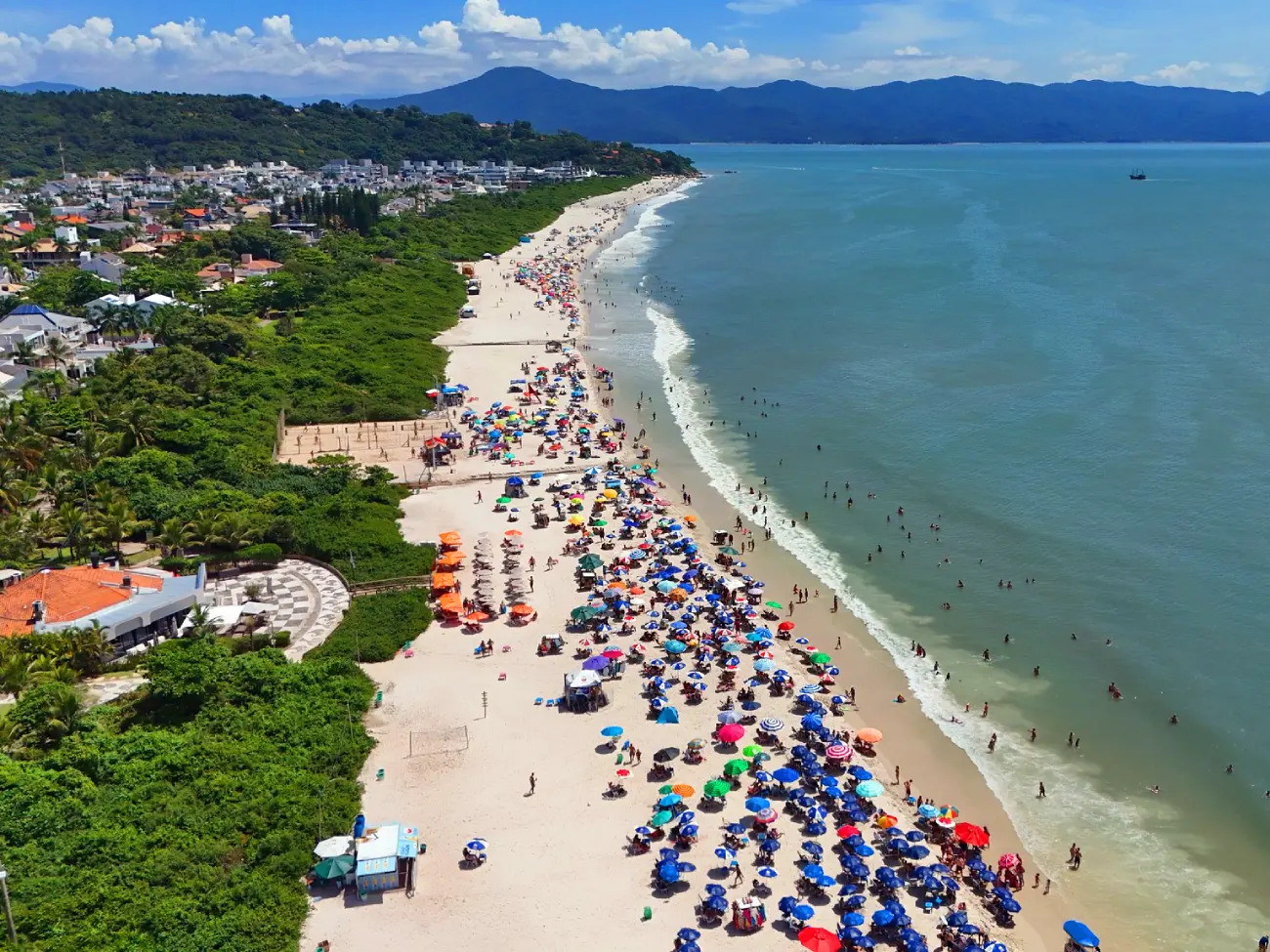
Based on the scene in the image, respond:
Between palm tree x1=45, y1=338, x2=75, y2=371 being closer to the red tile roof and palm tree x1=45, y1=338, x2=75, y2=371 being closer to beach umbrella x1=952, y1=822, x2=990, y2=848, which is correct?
the red tile roof

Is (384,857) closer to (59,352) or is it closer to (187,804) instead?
(187,804)

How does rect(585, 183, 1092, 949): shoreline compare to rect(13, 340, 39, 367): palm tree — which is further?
rect(13, 340, 39, 367): palm tree

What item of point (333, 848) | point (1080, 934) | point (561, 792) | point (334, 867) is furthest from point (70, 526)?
point (1080, 934)

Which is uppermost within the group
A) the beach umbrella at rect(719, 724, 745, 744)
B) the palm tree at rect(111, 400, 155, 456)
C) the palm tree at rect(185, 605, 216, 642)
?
the palm tree at rect(111, 400, 155, 456)

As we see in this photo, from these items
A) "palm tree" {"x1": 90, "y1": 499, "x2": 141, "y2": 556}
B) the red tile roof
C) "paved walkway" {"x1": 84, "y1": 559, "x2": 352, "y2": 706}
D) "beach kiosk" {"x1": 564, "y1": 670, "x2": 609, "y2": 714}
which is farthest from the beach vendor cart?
"palm tree" {"x1": 90, "y1": 499, "x2": 141, "y2": 556}

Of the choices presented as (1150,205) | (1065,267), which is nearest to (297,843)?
(1065,267)
